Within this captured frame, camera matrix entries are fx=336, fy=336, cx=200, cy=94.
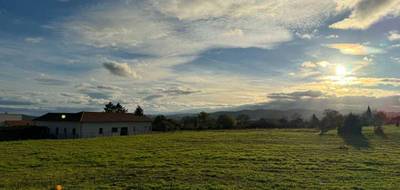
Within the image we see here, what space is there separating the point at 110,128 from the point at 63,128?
760 centimetres

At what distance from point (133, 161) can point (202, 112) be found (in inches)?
2589

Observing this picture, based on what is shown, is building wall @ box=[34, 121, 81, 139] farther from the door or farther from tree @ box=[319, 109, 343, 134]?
tree @ box=[319, 109, 343, 134]

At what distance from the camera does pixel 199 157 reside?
2222cm

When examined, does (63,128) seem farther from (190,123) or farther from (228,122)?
(228,122)

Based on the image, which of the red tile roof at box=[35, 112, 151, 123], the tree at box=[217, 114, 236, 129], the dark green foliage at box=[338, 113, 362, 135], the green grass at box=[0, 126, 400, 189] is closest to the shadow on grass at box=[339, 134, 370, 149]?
the green grass at box=[0, 126, 400, 189]

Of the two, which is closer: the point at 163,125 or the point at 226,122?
the point at 163,125

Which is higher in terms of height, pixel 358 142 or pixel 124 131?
pixel 124 131

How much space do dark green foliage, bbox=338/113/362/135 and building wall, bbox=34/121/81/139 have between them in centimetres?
3949

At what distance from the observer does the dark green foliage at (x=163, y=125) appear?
2937 inches

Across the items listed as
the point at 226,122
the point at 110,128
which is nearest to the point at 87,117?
the point at 110,128

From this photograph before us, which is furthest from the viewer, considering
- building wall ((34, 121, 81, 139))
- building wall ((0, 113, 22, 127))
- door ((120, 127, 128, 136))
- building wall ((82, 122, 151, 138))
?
building wall ((0, 113, 22, 127))

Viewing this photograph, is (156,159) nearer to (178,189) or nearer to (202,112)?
(178,189)

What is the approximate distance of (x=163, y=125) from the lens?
74625 millimetres

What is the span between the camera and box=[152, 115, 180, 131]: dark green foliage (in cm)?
7459
